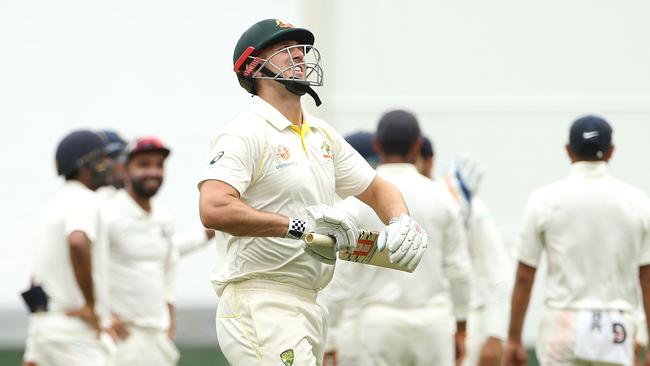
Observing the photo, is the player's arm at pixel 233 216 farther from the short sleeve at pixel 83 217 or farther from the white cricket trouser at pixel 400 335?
the short sleeve at pixel 83 217

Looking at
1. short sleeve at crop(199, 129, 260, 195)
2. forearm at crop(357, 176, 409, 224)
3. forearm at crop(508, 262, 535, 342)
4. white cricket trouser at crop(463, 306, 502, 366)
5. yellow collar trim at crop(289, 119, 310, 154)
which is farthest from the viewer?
white cricket trouser at crop(463, 306, 502, 366)

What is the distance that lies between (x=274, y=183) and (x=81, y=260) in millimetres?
3013

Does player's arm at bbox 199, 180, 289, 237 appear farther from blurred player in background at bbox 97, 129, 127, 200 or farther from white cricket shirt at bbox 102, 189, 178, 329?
white cricket shirt at bbox 102, 189, 178, 329

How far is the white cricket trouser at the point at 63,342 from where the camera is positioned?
28.8 feet

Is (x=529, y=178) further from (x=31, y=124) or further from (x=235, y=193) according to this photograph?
(x=235, y=193)

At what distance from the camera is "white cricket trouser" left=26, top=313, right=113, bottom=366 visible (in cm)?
879

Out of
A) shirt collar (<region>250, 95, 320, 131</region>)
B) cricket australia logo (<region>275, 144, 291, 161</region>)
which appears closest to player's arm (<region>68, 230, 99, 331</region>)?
shirt collar (<region>250, 95, 320, 131</region>)

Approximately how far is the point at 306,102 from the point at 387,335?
208 inches

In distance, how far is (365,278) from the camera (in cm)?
808

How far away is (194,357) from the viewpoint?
13.8 meters

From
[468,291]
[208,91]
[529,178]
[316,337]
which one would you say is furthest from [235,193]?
[208,91]

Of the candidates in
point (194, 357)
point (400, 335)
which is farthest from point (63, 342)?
point (194, 357)

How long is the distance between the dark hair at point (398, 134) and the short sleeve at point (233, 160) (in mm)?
2359

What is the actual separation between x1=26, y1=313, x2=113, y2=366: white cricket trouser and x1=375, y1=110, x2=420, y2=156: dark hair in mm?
2094
